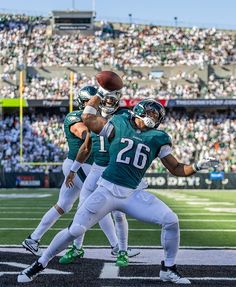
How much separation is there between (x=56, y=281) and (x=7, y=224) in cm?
523

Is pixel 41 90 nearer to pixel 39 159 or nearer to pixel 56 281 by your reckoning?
pixel 39 159

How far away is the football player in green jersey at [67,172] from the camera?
22.8 feet

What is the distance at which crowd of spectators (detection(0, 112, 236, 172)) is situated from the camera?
32.6m

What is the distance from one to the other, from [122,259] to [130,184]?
1155 millimetres

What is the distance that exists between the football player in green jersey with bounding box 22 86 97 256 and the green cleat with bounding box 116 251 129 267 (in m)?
0.99

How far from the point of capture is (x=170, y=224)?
552 cm

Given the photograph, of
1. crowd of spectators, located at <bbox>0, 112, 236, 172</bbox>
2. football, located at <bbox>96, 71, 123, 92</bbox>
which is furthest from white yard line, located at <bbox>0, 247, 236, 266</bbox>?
crowd of spectators, located at <bbox>0, 112, 236, 172</bbox>

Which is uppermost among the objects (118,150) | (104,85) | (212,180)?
(104,85)

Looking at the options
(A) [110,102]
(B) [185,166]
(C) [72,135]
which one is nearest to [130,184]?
(B) [185,166]

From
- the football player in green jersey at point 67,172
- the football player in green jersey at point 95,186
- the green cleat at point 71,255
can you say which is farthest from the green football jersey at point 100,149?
the green cleat at point 71,255

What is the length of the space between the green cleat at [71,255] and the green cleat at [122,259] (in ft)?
1.69

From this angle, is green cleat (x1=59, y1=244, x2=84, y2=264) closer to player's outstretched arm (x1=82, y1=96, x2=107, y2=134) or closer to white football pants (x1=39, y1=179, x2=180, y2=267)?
white football pants (x1=39, y1=179, x2=180, y2=267)

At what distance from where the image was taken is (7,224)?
1058 centimetres

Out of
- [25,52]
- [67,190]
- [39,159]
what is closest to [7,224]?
[67,190]
